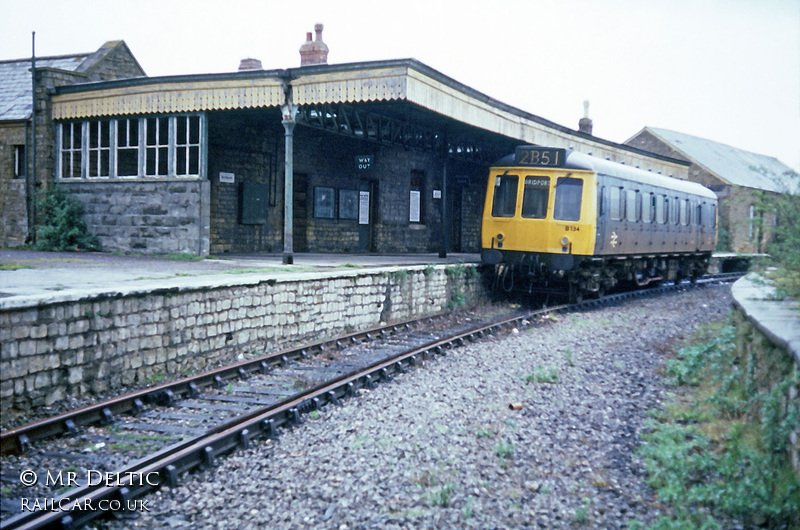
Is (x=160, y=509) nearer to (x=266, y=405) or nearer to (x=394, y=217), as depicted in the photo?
(x=266, y=405)

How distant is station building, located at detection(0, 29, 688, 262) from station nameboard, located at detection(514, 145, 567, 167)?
A: 1.57 metres

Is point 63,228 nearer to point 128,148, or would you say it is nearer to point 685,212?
point 128,148

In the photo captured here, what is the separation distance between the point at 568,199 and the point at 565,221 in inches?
16.2

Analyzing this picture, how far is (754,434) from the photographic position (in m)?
4.55

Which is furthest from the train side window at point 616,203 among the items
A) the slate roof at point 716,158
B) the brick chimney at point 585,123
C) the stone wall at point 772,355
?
the slate roof at point 716,158

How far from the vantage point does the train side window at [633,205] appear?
1402 centimetres

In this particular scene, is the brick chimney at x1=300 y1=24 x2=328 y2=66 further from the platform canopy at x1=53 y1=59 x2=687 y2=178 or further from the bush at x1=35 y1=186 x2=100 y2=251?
the bush at x1=35 y1=186 x2=100 y2=251

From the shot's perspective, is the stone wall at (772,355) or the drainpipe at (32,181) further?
the drainpipe at (32,181)

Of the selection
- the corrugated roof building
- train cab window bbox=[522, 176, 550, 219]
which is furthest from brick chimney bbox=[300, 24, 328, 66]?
the corrugated roof building

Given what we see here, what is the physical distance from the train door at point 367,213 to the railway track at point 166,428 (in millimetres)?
12165

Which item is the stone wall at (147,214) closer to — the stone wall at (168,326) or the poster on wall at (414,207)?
the stone wall at (168,326)

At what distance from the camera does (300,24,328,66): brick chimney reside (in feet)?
53.3

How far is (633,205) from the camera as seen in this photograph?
14.3m

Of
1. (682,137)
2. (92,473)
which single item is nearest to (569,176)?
(92,473)
